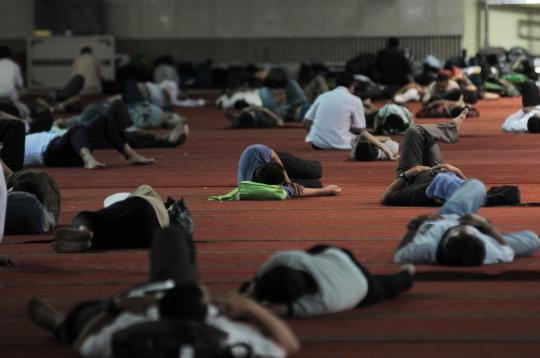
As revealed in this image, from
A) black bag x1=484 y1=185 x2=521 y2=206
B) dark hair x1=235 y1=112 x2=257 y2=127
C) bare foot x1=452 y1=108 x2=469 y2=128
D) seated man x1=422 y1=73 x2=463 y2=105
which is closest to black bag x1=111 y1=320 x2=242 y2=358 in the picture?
black bag x1=484 y1=185 x2=521 y2=206

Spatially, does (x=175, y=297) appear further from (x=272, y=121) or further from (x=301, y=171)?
Answer: (x=272, y=121)

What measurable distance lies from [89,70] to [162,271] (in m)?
13.5

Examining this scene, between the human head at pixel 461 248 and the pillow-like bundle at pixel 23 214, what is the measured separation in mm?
2108

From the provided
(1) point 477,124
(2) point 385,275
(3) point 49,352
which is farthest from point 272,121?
(3) point 49,352

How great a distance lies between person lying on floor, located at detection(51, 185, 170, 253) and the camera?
420cm

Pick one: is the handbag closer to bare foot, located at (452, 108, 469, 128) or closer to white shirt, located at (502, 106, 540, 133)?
bare foot, located at (452, 108, 469, 128)

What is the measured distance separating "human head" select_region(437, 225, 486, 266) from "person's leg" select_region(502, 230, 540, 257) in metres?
0.24

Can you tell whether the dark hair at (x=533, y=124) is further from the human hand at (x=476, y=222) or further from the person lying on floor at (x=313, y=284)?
the person lying on floor at (x=313, y=284)

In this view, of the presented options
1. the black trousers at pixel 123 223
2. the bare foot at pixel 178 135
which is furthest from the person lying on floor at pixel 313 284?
the bare foot at pixel 178 135

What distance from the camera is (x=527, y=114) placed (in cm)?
957

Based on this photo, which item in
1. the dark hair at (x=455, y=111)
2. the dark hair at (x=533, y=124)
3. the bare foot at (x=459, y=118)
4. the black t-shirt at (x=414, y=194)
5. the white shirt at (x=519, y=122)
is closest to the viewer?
the black t-shirt at (x=414, y=194)

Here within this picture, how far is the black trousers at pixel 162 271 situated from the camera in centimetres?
275

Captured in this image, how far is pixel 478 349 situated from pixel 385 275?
28.5 inches

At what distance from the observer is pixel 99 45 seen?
1742cm
